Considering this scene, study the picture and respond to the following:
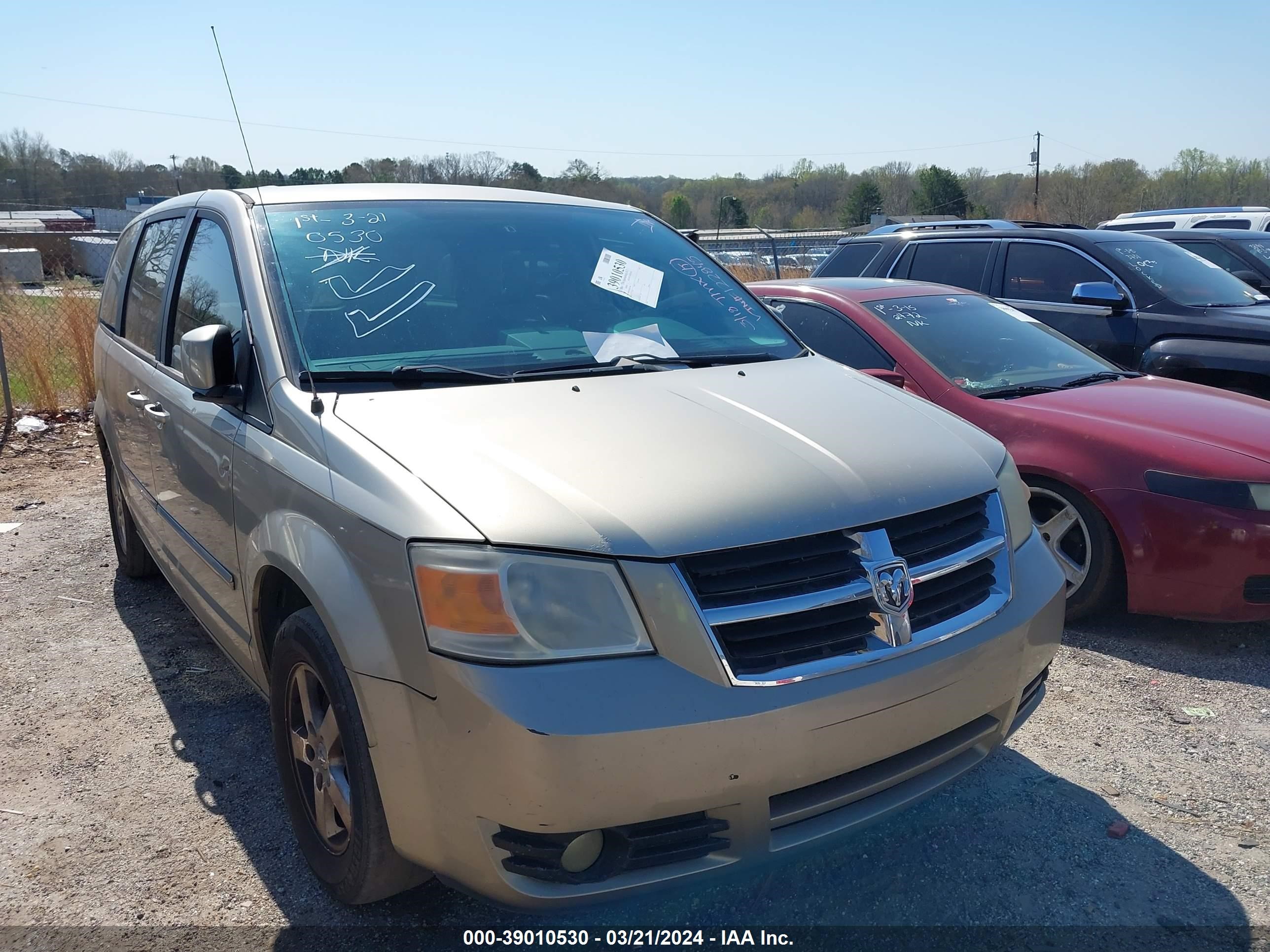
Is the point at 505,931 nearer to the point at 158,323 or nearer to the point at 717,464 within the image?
the point at 717,464

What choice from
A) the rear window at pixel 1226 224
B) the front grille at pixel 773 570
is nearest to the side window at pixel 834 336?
the front grille at pixel 773 570

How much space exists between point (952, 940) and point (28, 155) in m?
54.4

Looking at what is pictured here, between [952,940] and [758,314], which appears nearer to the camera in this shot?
[952,940]

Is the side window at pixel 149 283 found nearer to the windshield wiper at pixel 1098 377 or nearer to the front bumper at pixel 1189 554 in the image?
the front bumper at pixel 1189 554

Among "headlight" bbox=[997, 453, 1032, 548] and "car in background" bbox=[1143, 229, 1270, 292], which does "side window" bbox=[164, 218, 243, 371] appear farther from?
"car in background" bbox=[1143, 229, 1270, 292]

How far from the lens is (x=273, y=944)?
8.03ft

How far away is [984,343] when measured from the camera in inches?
208

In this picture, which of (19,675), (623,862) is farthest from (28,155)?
(623,862)

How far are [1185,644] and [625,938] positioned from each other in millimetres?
3078

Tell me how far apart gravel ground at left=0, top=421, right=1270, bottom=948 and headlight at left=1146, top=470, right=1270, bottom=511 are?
0.68 meters

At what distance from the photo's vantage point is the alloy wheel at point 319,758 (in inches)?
93.1

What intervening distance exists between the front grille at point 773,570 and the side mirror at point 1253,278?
1007 centimetres

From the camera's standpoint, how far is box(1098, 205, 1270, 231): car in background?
15633 mm

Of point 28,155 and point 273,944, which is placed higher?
point 28,155
